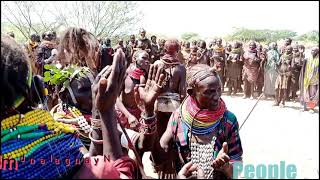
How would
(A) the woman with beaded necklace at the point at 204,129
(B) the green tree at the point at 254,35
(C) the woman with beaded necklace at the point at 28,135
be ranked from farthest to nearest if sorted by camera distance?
(B) the green tree at the point at 254,35 < (A) the woman with beaded necklace at the point at 204,129 < (C) the woman with beaded necklace at the point at 28,135

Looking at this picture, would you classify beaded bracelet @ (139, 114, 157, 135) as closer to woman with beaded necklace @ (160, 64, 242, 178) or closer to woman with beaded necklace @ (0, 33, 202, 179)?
woman with beaded necklace @ (160, 64, 242, 178)

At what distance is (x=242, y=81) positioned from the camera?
14016mm

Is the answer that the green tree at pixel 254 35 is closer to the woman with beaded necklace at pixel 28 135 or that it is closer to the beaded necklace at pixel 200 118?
the beaded necklace at pixel 200 118

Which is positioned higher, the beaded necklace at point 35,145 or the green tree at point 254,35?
the beaded necklace at point 35,145

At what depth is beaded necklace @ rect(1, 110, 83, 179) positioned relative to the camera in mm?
1606

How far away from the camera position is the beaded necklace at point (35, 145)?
63.2 inches

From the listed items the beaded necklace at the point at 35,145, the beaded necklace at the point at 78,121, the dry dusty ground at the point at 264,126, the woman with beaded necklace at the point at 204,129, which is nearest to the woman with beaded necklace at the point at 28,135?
the beaded necklace at the point at 35,145

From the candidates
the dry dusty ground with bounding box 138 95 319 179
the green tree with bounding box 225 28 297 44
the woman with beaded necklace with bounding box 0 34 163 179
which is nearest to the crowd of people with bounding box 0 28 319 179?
the woman with beaded necklace with bounding box 0 34 163 179

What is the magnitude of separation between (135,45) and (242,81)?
3.98m

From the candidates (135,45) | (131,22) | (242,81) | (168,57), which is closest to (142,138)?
(168,57)

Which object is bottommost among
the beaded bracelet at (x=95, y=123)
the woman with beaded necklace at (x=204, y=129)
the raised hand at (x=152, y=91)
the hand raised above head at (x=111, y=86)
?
the woman with beaded necklace at (x=204, y=129)

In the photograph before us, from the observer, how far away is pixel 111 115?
1.92 meters

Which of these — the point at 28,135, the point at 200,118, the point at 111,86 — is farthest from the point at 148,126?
the point at 28,135

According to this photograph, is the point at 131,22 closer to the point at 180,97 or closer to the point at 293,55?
the point at 293,55
